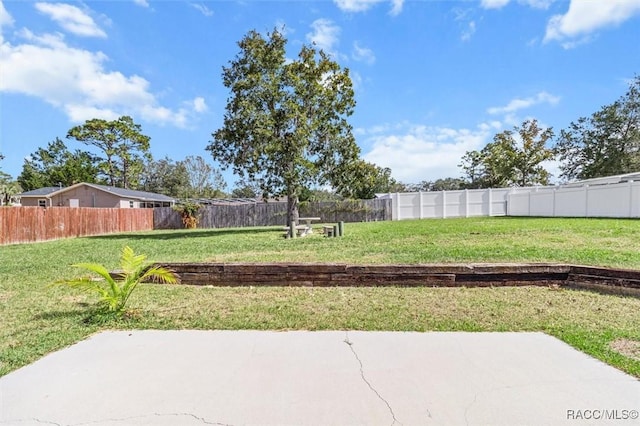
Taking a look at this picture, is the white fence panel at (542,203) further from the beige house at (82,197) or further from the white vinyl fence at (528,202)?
the beige house at (82,197)

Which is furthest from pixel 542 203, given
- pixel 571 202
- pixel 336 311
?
pixel 336 311

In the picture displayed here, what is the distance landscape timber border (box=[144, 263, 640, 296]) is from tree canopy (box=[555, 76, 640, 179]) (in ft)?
112

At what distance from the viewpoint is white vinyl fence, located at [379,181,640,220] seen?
15383 millimetres

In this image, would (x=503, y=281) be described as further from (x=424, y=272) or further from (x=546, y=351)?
(x=546, y=351)

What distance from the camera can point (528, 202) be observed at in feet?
72.5

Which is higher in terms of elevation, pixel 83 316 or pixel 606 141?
pixel 606 141

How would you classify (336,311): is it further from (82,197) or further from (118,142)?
(118,142)

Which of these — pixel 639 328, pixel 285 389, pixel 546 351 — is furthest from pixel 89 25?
pixel 639 328

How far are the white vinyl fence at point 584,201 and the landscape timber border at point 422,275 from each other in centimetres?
1353

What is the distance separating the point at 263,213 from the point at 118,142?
25.0 metres

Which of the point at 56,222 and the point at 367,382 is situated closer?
the point at 367,382

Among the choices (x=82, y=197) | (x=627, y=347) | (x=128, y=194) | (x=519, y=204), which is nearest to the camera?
(x=627, y=347)

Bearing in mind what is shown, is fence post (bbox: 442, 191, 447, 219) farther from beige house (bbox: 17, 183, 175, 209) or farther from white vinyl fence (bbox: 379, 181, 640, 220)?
beige house (bbox: 17, 183, 175, 209)

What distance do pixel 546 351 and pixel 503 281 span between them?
2060 millimetres
